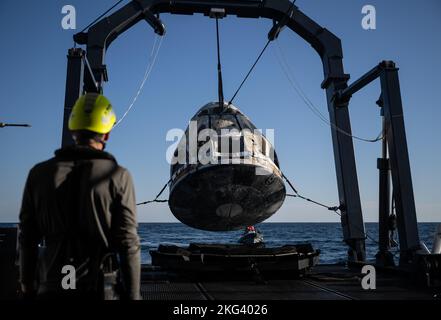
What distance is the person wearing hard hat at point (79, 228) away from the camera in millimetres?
2488

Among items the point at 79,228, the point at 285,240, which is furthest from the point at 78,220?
the point at 285,240

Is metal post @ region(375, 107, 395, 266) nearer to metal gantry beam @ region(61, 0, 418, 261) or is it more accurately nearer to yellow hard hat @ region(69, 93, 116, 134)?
metal gantry beam @ region(61, 0, 418, 261)

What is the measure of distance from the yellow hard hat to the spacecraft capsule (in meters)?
7.58

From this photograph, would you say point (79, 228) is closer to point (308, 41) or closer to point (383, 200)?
point (383, 200)

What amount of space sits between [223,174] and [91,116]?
7828 millimetres

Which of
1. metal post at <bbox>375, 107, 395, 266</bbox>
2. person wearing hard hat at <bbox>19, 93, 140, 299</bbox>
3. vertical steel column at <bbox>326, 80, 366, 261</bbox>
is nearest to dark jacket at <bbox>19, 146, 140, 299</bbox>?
person wearing hard hat at <bbox>19, 93, 140, 299</bbox>

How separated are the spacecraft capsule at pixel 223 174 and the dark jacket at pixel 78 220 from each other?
25.7 ft

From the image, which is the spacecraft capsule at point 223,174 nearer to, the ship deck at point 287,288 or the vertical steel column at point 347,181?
the vertical steel column at point 347,181

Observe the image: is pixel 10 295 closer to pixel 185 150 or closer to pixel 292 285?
pixel 292 285

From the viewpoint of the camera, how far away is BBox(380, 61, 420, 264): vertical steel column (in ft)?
28.1

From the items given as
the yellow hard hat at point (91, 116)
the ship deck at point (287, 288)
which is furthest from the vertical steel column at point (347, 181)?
the yellow hard hat at point (91, 116)

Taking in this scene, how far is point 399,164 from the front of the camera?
29.0ft
